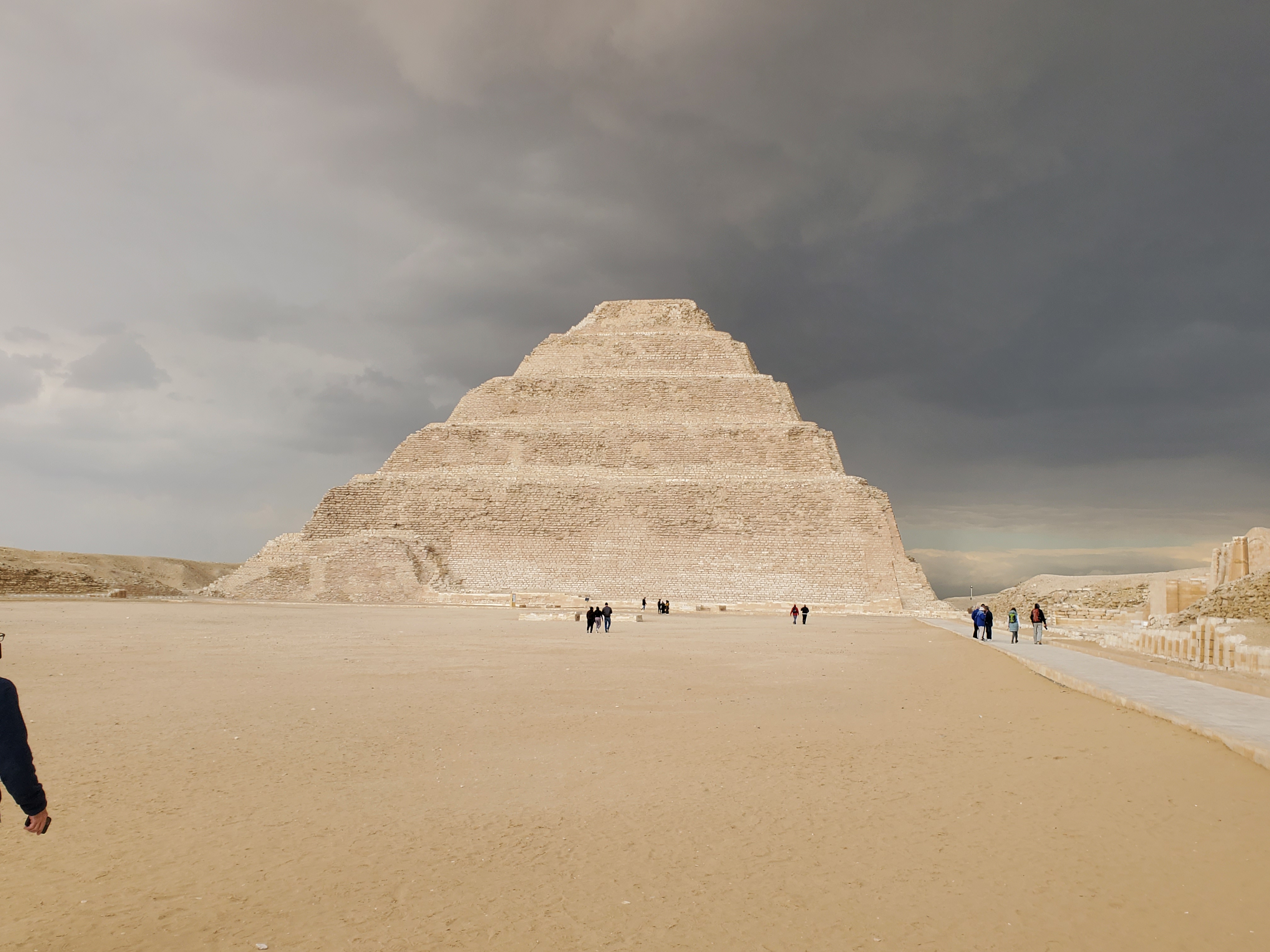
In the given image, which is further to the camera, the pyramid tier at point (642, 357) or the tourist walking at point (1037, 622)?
the pyramid tier at point (642, 357)

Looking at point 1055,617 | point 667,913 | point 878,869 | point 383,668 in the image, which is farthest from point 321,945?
point 1055,617

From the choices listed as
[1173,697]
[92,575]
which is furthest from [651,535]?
[1173,697]

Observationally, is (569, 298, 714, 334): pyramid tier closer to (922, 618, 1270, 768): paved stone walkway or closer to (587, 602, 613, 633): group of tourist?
(587, 602, 613, 633): group of tourist

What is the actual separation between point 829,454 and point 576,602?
53.4ft

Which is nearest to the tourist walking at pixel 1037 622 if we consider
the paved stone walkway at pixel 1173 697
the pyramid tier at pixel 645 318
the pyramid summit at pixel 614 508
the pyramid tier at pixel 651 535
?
the paved stone walkway at pixel 1173 697

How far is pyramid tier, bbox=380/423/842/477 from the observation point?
39.6 metres

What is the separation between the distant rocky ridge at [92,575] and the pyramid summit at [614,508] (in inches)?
164

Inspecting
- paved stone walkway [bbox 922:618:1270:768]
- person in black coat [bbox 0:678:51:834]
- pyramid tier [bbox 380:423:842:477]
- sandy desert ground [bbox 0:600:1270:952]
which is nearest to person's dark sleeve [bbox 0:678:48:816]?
person in black coat [bbox 0:678:51:834]

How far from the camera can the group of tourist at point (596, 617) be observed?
19641 millimetres

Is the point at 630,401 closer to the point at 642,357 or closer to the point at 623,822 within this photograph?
the point at 642,357

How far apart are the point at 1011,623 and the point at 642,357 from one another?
29.8 metres

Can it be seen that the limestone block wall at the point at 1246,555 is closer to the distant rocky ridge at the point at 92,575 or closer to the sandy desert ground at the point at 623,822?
the sandy desert ground at the point at 623,822

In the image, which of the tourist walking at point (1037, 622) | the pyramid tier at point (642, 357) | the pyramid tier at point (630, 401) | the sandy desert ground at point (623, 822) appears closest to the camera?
the sandy desert ground at point (623, 822)

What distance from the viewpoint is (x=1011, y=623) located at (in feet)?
60.8
